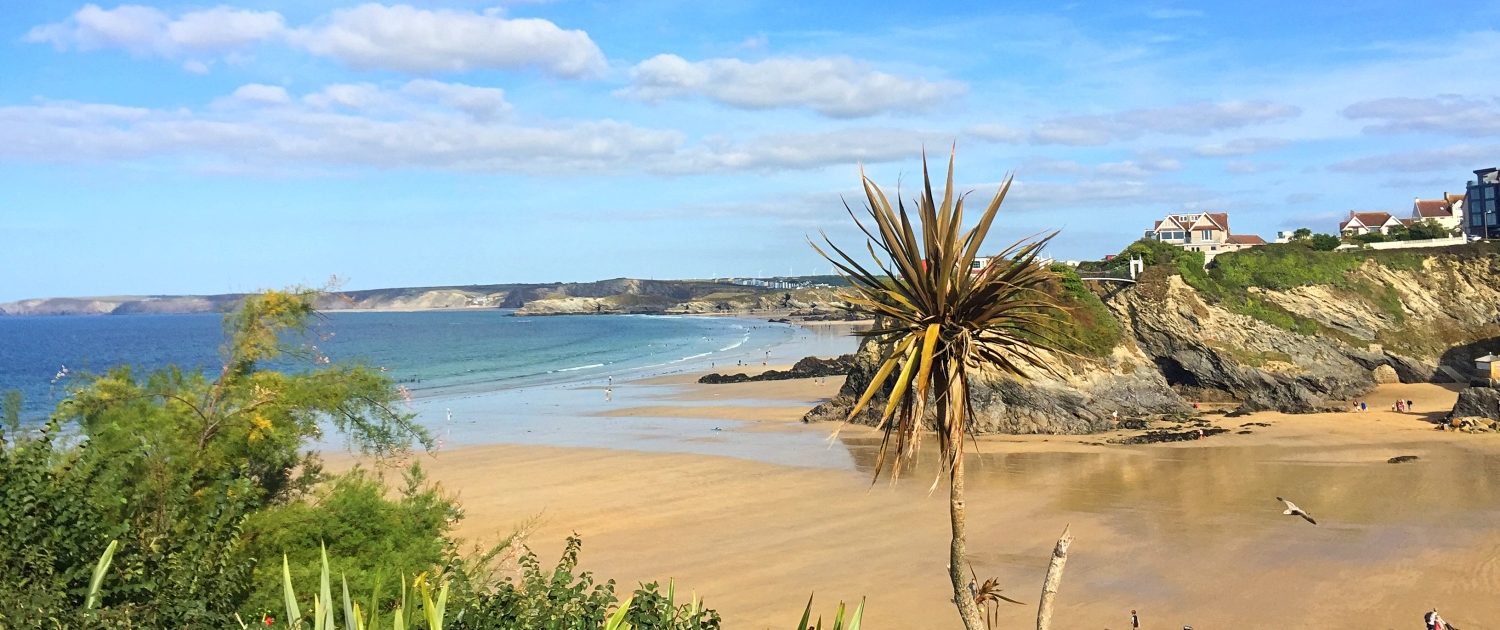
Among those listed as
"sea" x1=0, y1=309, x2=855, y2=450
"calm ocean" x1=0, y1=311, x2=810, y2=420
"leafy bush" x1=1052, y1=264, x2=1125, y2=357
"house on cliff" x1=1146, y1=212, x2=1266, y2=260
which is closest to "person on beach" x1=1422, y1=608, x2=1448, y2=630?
"sea" x1=0, y1=309, x2=855, y2=450

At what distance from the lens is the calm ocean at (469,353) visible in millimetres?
72812

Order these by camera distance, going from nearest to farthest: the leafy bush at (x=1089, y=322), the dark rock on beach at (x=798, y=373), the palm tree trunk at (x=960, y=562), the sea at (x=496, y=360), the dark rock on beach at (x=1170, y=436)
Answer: the palm tree trunk at (x=960, y=562) < the dark rock on beach at (x=1170, y=436) < the leafy bush at (x=1089, y=322) < the sea at (x=496, y=360) < the dark rock on beach at (x=798, y=373)

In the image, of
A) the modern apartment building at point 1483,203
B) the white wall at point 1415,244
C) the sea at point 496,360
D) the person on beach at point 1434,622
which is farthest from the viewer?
the modern apartment building at point 1483,203

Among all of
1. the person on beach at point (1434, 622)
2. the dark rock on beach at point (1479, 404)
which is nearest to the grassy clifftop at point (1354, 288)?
the dark rock on beach at point (1479, 404)

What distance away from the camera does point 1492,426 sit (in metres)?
36.3

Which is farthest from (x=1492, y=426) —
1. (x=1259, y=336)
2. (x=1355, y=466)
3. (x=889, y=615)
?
(x=889, y=615)

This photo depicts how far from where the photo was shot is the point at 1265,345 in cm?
4938

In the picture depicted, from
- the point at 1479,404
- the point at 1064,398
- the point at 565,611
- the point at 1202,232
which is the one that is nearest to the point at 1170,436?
the point at 1064,398

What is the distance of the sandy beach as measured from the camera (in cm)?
1956

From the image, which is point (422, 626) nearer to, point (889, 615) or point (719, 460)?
point (889, 615)

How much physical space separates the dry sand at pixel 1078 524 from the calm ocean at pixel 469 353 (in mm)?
22419

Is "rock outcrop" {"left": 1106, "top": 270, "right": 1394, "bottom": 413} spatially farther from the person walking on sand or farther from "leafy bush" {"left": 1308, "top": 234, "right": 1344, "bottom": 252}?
the person walking on sand

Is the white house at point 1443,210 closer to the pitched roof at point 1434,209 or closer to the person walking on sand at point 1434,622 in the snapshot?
the pitched roof at point 1434,209

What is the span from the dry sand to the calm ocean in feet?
73.6
